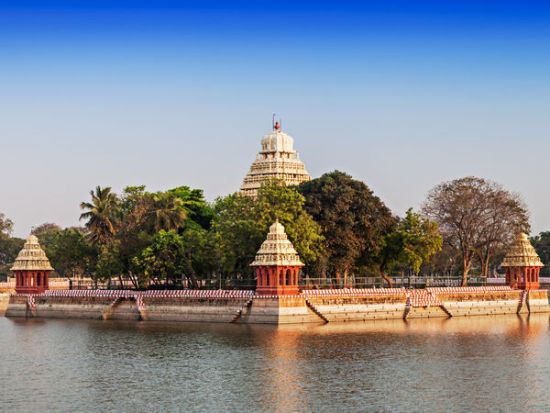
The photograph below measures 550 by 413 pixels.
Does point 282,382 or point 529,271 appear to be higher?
point 529,271

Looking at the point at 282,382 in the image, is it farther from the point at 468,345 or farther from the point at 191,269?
the point at 191,269

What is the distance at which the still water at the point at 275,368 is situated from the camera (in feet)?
146

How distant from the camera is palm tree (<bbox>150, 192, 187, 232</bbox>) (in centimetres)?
8544

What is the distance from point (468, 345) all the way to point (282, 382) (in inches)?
690

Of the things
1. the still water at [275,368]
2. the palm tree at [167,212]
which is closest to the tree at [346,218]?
the still water at [275,368]

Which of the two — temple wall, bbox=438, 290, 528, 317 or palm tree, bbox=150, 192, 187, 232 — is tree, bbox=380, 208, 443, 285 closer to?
temple wall, bbox=438, 290, 528, 317

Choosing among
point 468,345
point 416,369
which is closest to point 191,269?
point 468,345

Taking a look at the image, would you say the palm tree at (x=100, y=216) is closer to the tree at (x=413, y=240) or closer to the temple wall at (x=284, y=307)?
the temple wall at (x=284, y=307)

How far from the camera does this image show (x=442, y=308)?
81750mm

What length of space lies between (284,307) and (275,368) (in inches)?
728

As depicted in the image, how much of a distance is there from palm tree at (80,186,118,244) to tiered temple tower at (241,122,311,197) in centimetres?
1699

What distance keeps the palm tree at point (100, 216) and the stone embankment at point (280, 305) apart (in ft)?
25.8

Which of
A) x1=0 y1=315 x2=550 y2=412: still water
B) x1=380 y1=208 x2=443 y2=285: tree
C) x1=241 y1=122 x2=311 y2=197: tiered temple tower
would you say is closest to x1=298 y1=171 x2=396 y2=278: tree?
x1=380 y1=208 x2=443 y2=285: tree

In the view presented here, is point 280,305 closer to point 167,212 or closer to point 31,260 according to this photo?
point 167,212
